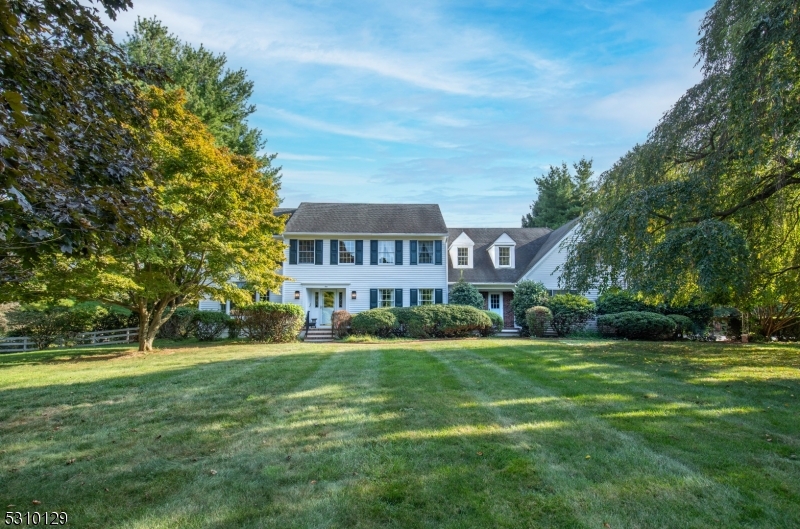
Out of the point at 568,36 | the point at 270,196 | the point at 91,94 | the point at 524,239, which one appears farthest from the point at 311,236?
the point at 91,94

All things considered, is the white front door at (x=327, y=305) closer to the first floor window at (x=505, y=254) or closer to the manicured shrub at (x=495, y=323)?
the manicured shrub at (x=495, y=323)

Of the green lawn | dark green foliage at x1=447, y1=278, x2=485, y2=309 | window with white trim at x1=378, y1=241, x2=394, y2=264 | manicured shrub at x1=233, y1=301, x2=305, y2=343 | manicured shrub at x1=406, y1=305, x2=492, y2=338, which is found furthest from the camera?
window with white trim at x1=378, y1=241, x2=394, y2=264

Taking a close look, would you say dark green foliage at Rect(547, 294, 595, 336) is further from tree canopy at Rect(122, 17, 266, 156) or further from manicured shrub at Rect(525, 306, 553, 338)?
tree canopy at Rect(122, 17, 266, 156)

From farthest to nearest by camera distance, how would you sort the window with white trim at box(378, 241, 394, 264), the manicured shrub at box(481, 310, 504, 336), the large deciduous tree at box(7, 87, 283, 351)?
1. the window with white trim at box(378, 241, 394, 264)
2. the manicured shrub at box(481, 310, 504, 336)
3. the large deciduous tree at box(7, 87, 283, 351)

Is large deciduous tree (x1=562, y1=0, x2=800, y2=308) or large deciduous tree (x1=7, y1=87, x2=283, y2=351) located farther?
large deciduous tree (x1=7, y1=87, x2=283, y2=351)

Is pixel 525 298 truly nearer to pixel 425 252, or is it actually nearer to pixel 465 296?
pixel 465 296

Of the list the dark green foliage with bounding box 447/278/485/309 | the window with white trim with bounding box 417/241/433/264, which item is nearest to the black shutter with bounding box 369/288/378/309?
the window with white trim with bounding box 417/241/433/264

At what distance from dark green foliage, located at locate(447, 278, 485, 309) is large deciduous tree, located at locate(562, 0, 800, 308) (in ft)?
29.4

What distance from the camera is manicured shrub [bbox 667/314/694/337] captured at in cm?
1786

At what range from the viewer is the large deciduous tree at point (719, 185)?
25.7 feet

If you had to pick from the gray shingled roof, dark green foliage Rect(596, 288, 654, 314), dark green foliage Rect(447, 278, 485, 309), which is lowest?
dark green foliage Rect(596, 288, 654, 314)

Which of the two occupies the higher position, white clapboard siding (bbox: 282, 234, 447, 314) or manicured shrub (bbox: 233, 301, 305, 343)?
white clapboard siding (bbox: 282, 234, 447, 314)

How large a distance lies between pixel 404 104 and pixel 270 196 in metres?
5.45

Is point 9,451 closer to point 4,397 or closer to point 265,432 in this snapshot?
point 265,432
